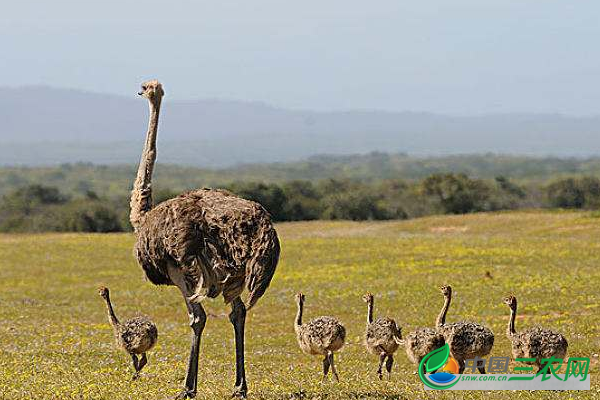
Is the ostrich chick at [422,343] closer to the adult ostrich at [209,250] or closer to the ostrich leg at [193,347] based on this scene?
the adult ostrich at [209,250]

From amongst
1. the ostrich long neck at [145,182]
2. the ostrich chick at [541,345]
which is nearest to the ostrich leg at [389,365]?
the ostrich chick at [541,345]

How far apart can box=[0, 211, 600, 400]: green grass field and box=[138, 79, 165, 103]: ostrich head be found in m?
4.88

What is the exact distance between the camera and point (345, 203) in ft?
313

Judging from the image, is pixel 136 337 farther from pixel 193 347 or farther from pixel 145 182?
pixel 193 347

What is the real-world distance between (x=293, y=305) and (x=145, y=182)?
59.4 feet

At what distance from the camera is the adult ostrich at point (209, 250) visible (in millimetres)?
14141

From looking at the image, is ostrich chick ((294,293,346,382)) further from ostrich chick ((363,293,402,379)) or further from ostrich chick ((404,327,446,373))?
ostrich chick ((404,327,446,373))

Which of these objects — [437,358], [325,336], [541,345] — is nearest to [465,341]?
[437,358]

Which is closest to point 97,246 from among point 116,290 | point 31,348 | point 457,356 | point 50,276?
point 50,276

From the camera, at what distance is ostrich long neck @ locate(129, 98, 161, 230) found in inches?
630

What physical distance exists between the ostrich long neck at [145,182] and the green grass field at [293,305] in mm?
2831

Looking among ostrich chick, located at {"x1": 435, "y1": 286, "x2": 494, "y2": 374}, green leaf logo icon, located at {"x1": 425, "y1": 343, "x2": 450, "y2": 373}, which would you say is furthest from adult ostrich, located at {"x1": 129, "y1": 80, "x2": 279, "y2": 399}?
ostrich chick, located at {"x1": 435, "y1": 286, "x2": 494, "y2": 374}

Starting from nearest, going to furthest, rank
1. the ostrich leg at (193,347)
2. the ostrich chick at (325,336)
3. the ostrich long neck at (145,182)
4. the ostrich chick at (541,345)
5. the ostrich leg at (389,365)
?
the ostrich leg at (193,347), the ostrich long neck at (145,182), the ostrich chick at (541,345), the ostrich chick at (325,336), the ostrich leg at (389,365)

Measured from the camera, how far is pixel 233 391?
14992 millimetres
